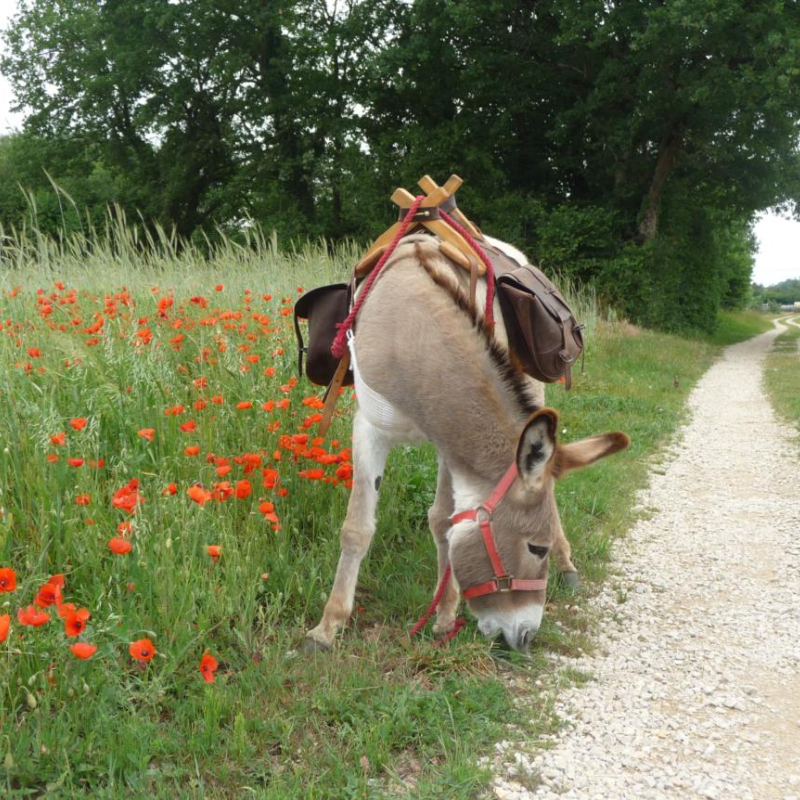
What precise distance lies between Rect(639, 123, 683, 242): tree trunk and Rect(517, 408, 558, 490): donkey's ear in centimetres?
1928

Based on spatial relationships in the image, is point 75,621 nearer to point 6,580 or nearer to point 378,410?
point 6,580

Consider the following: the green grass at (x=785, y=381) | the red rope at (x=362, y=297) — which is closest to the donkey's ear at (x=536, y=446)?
the red rope at (x=362, y=297)

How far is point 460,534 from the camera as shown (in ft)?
8.52

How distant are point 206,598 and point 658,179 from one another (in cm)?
2020

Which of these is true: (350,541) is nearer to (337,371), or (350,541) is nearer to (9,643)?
(337,371)

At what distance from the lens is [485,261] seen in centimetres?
316

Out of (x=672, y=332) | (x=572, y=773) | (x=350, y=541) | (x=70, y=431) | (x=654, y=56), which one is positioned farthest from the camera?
(x=672, y=332)

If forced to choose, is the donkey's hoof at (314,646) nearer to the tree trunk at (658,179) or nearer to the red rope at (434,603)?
the red rope at (434,603)

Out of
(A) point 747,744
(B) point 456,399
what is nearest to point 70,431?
(B) point 456,399

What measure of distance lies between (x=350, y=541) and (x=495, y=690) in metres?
0.87

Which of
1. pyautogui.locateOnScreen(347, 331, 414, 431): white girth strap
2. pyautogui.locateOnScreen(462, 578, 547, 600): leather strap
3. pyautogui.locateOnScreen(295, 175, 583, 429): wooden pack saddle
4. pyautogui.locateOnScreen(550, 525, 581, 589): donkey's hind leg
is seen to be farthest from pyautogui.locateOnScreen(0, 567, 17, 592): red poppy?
pyautogui.locateOnScreen(550, 525, 581, 589): donkey's hind leg

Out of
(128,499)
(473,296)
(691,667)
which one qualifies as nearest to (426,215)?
(473,296)

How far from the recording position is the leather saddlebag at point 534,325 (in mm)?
3082

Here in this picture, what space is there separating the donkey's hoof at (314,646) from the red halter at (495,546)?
72cm
